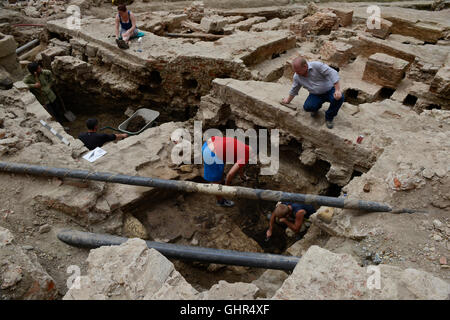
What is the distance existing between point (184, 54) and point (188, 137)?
2.22m

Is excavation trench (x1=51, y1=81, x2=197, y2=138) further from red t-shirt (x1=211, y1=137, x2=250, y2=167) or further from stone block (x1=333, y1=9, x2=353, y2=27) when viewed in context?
stone block (x1=333, y1=9, x2=353, y2=27)

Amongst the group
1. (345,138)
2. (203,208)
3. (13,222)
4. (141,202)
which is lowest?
(203,208)

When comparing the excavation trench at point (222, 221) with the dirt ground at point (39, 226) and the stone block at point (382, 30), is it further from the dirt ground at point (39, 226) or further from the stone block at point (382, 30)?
the stone block at point (382, 30)

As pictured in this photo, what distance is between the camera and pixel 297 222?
441 centimetres

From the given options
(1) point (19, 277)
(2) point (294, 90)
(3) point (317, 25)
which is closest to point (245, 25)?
(3) point (317, 25)

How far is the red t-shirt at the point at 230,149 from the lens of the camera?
4574mm

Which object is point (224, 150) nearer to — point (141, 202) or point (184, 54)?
point (141, 202)

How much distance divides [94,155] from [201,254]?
2.59 metres

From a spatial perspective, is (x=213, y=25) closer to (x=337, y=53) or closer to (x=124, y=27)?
(x=124, y=27)

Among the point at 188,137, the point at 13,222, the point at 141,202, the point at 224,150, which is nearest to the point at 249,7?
the point at 188,137

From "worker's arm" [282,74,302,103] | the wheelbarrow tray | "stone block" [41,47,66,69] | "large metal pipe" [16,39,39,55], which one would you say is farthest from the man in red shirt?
"large metal pipe" [16,39,39,55]

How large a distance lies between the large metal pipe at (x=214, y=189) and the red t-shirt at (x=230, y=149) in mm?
1129

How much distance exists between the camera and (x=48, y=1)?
12125mm

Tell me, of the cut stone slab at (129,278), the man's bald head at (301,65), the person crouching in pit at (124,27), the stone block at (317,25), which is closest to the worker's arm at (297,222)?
the man's bald head at (301,65)
